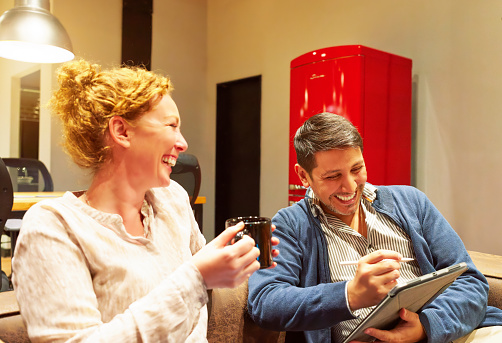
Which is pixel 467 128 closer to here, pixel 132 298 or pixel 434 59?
pixel 434 59

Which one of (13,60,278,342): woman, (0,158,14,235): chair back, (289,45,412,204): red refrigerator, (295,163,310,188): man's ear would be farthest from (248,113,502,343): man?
(289,45,412,204): red refrigerator

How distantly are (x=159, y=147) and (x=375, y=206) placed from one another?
865mm

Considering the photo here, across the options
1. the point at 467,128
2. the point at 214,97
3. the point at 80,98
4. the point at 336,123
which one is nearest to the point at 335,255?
the point at 336,123

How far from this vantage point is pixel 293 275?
54.9 inches

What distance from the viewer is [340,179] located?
145cm

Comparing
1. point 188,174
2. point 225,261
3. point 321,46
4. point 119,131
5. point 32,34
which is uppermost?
point 321,46

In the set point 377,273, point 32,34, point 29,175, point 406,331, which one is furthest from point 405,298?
point 29,175

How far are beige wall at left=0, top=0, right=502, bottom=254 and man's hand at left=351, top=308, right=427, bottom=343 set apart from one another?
2.87ft

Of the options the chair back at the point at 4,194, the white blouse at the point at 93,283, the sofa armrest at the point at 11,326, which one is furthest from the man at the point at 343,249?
the chair back at the point at 4,194

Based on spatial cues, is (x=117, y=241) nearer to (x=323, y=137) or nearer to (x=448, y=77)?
(x=323, y=137)

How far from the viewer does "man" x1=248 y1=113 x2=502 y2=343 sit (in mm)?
1233

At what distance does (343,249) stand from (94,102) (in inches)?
36.2

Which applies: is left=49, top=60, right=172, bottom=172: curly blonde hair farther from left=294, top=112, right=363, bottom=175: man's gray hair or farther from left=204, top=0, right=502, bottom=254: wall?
left=204, top=0, right=502, bottom=254: wall

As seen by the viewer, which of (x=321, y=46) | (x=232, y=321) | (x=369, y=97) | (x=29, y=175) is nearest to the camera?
(x=232, y=321)
